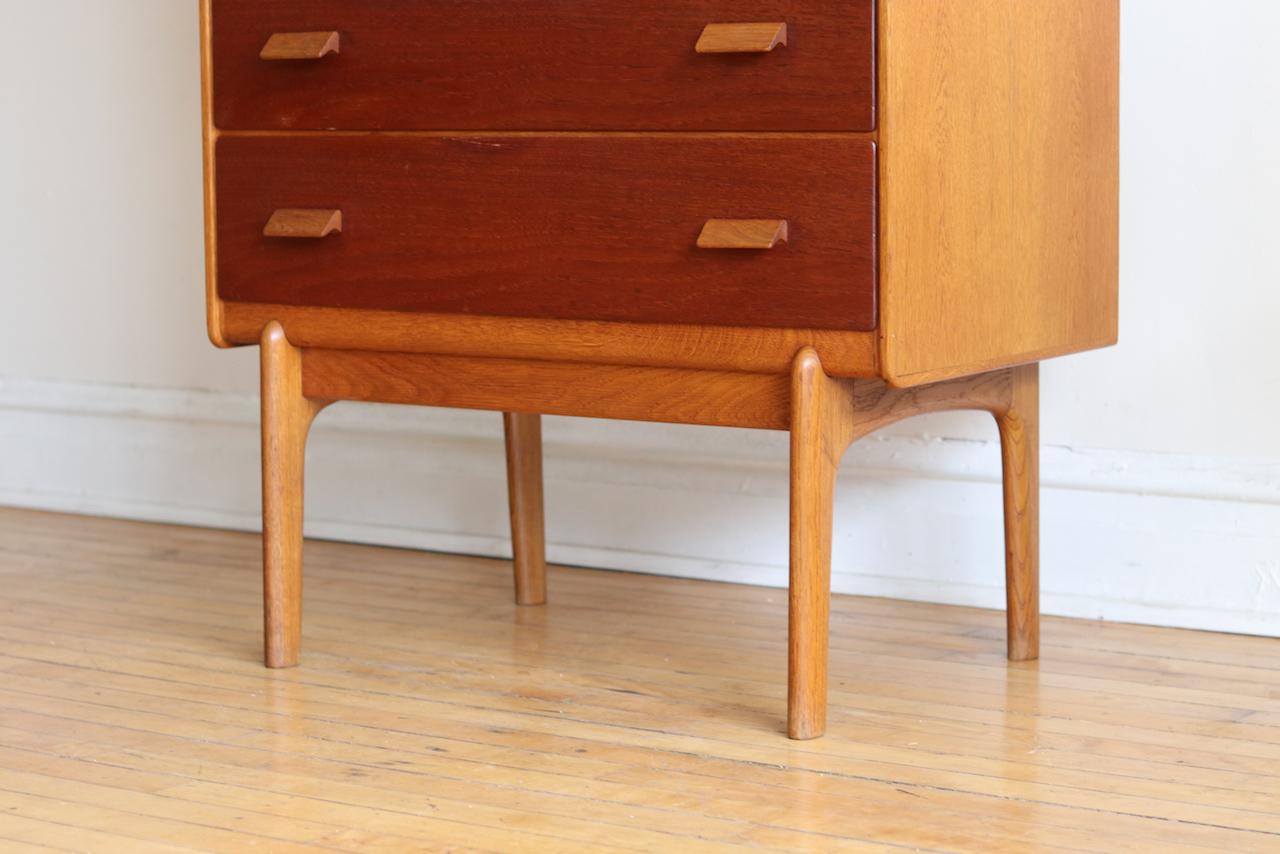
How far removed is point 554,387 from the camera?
5.01ft

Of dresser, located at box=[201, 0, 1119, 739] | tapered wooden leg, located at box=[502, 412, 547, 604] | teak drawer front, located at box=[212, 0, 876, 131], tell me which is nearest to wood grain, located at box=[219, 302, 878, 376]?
dresser, located at box=[201, 0, 1119, 739]

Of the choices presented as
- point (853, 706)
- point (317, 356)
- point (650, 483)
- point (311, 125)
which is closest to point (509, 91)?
point (311, 125)

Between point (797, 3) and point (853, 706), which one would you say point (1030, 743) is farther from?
point (797, 3)

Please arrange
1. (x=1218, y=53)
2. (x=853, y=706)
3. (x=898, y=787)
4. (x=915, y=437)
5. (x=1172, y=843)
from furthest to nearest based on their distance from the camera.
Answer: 1. (x=915, y=437)
2. (x=1218, y=53)
3. (x=853, y=706)
4. (x=898, y=787)
5. (x=1172, y=843)

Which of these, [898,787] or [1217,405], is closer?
[898,787]

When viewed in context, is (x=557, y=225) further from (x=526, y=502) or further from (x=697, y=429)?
(x=697, y=429)

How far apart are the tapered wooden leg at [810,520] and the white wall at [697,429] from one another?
573mm

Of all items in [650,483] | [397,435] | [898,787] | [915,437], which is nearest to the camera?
[898,787]

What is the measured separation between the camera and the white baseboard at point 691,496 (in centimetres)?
183

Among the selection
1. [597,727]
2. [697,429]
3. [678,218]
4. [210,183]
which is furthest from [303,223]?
[697,429]

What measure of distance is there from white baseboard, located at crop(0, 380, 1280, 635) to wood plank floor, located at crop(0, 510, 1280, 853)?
0.18 ft

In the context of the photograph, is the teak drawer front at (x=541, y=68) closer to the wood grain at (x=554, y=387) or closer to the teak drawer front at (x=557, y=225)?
the teak drawer front at (x=557, y=225)

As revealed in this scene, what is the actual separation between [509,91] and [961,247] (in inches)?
16.5

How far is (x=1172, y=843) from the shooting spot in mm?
1186
